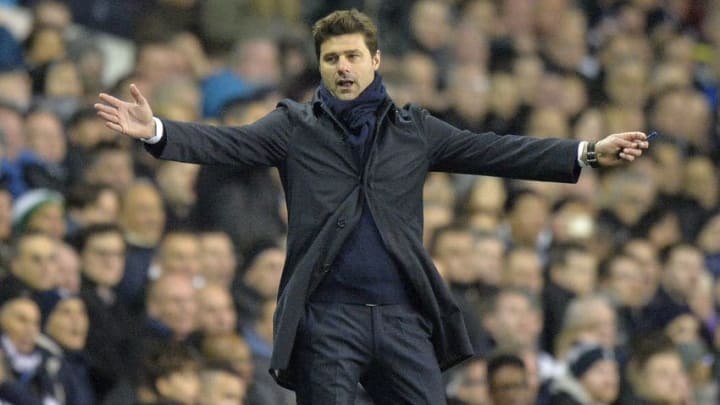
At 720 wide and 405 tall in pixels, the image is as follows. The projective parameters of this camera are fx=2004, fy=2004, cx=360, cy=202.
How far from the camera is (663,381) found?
11.3 meters

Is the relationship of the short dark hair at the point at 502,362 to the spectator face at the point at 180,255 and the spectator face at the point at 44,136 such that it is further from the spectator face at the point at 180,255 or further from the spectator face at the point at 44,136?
the spectator face at the point at 44,136

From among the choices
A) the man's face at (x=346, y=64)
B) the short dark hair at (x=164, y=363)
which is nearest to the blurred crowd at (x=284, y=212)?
the short dark hair at (x=164, y=363)

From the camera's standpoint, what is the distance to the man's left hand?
22.4 ft

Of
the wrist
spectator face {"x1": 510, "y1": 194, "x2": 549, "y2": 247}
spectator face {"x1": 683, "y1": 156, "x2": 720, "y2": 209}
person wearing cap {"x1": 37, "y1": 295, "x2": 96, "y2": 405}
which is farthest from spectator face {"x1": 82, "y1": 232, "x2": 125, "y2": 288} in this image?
spectator face {"x1": 683, "y1": 156, "x2": 720, "y2": 209}

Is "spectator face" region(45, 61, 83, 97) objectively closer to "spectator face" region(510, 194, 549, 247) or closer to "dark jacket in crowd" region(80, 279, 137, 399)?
"dark jacket in crowd" region(80, 279, 137, 399)

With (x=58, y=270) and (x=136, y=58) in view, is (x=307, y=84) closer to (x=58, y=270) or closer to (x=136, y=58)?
(x=136, y=58)

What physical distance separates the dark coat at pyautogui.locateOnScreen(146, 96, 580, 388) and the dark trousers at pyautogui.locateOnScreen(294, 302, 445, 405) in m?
0.08

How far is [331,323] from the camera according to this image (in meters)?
6.83

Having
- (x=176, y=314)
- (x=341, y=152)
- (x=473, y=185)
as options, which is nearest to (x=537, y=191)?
(x=473, y=185)

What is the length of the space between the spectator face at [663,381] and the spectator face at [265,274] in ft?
7.18

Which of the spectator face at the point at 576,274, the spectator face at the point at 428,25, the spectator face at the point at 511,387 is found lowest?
the spectator face at the point at 511,387

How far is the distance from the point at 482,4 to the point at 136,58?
12.9ft

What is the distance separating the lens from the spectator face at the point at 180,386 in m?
9.37

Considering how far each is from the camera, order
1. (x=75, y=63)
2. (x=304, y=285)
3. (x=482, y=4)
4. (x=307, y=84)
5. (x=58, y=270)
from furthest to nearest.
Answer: (x=482, y=4) < (x=307, y=84) < (x=75, y=63) < (x=58, y=270) < (x=304, y=285)
